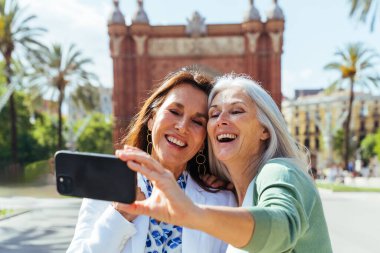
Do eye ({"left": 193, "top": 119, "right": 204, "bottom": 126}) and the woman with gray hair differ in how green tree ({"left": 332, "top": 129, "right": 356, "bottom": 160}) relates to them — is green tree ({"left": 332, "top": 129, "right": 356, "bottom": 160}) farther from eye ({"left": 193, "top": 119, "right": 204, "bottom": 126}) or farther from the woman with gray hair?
the woman with gray hair

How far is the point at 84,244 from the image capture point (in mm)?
1979

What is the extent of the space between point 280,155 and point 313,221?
1.09 ft

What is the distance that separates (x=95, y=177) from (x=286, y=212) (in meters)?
0.54

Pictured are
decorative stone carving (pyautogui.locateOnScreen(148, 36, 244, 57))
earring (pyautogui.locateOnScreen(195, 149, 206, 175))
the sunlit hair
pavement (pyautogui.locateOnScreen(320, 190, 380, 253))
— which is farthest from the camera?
decorative stone carving (pyautogui.locateOnScreen(148, 36, 244, 57))

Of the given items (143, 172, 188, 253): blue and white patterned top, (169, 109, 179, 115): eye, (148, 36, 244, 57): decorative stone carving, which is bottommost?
(143, 172, 188, 253): blue and white patterned top

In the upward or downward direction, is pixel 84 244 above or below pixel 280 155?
below

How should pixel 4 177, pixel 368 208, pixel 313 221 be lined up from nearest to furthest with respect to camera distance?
pixel 313 221 → pixel 368 208 → pixel 4 177

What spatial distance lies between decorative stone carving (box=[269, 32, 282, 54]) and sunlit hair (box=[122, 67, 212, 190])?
31934 mm

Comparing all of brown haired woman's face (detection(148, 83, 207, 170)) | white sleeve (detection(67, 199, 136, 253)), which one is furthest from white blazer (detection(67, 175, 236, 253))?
brown haired woman's face (detection(148, 83, 207, 170))

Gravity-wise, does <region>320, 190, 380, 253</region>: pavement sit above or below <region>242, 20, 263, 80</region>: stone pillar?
below

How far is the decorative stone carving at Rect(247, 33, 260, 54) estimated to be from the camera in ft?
110

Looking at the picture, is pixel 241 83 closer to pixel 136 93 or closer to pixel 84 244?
pixel 84 244

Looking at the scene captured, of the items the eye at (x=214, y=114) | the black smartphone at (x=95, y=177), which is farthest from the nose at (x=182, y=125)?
the black smartphone at (x=95, y=177)

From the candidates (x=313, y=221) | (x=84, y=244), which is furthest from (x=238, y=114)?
(x=84, y=244)
